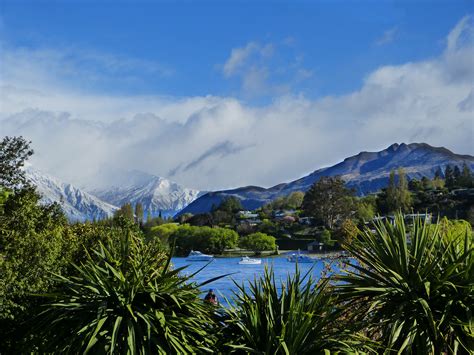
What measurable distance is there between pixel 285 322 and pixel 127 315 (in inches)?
98.6

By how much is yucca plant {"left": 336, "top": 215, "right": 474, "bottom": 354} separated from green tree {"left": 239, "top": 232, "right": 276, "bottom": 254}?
99.6 metres

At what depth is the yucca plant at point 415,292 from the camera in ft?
30.8

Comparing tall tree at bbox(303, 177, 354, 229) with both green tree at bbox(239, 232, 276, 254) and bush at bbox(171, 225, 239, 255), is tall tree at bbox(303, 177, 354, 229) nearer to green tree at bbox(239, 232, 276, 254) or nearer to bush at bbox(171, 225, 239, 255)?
green tree at bbox(239, 232, 276, 254)

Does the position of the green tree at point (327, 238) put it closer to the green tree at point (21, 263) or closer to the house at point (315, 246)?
the house at point (315, 246)

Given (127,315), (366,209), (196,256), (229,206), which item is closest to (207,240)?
(196,256)

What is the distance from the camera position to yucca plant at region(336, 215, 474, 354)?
9398 mm

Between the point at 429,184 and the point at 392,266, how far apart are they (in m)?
153

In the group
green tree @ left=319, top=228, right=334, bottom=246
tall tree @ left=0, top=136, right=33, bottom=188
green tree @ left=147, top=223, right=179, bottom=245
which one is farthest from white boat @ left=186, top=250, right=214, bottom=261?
tall tree @ left=0, top=136, right=33, bottom=188

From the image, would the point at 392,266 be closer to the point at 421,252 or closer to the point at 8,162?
the point at 421,252

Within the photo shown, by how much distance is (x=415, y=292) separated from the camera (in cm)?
980

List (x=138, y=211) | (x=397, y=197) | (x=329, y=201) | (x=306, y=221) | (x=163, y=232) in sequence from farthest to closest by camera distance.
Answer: (x=138, y=211) → (x=306, y=221) → (x=329, y=201) → (x=397, y=197) → (x=163, y=232)

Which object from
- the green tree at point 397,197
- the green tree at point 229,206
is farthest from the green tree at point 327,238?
the green tree at point 229,206

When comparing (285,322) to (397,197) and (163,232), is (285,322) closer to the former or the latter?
(163,232)

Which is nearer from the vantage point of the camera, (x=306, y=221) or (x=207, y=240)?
(x=207, y=240)
